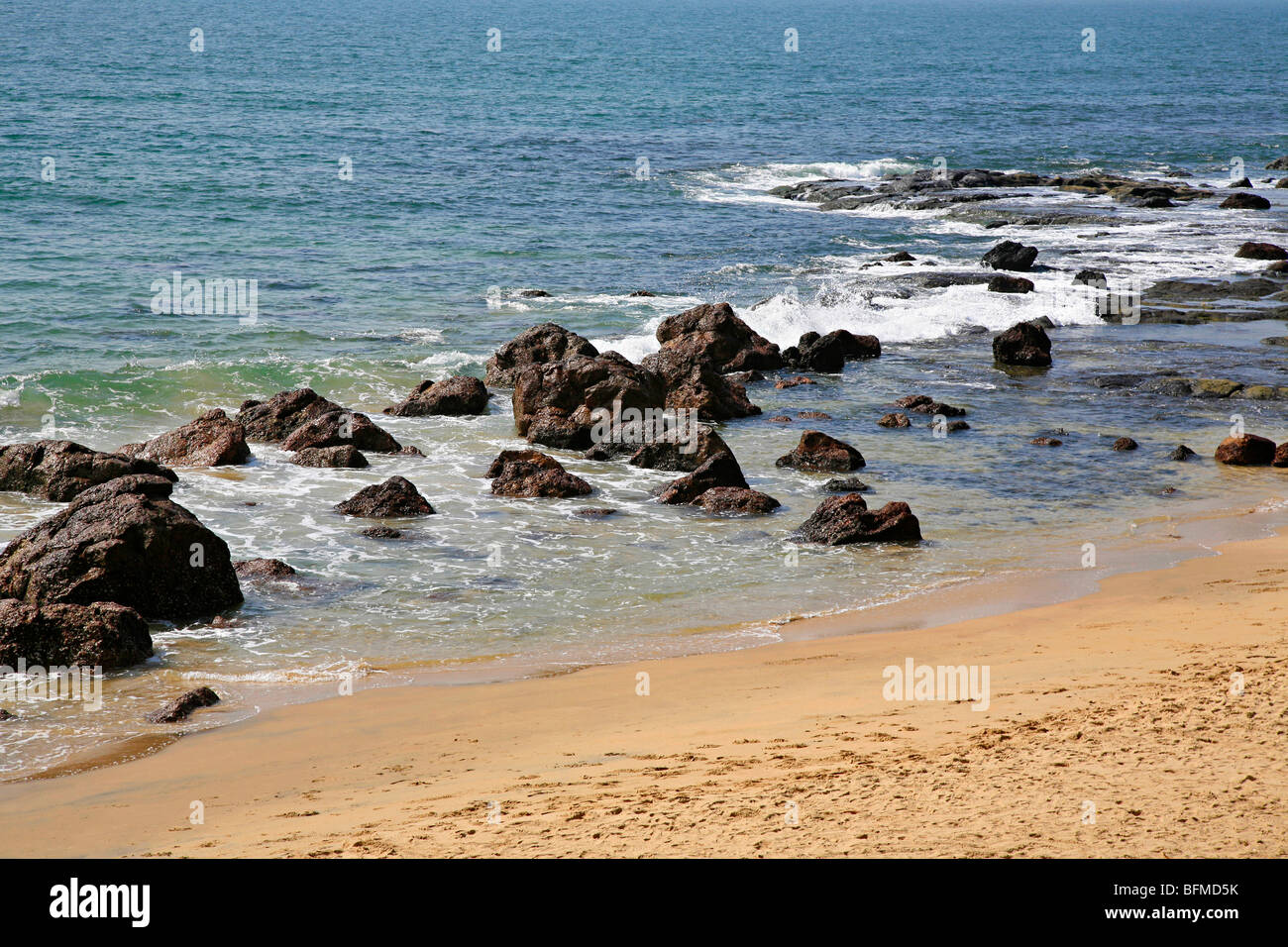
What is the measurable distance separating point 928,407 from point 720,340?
4111mm

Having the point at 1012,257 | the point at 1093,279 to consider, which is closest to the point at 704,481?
the point at 1093,279

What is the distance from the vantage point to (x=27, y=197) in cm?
3366

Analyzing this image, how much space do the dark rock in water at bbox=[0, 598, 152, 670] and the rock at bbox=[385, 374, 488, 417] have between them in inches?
369

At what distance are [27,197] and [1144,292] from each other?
29.3 metres

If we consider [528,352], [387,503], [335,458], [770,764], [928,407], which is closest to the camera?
[770,764]

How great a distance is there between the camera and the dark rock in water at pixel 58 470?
14.1 m

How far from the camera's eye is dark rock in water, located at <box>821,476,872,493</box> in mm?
15344

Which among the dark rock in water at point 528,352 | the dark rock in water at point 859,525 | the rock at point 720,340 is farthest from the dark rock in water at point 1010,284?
the dark rock in water at point 859,525

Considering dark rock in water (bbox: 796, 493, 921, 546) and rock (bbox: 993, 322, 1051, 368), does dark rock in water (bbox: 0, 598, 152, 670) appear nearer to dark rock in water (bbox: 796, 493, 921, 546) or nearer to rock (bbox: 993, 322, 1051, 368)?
dark rock in water (bbox: 796, 493, 921, 546)

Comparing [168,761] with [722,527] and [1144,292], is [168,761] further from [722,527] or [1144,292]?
[1144,292]

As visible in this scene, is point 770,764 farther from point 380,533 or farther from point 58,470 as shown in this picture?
point 58,470

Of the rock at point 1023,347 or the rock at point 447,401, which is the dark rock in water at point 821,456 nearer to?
the rock at point 447,401

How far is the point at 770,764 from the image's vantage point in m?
7.21
